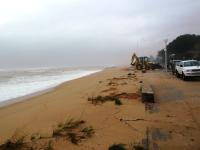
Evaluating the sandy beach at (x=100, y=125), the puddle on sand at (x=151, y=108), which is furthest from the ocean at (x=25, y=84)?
the puddle on sand at (x=151, y=108)

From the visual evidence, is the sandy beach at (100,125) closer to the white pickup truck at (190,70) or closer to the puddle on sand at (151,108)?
the puddle on sand at (151,108)

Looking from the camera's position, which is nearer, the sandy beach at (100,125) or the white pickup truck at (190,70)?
the sandy beach at (100,125)

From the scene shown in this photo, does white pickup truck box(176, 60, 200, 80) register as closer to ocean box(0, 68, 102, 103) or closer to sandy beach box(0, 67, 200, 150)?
ocean box(0, 68, 102, 103)

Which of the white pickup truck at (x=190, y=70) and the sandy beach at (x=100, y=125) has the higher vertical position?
the white pickup truck at (x=190, y=70)

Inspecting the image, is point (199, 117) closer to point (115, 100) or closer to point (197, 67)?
point (115, 100)

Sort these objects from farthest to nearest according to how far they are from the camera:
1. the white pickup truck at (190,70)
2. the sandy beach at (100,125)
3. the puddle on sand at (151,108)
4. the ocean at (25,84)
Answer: the white pickup truck at (190,70) < the ocean at (25,84) < the puddle on sand at (151,108) < the sandy beach at (100,125)

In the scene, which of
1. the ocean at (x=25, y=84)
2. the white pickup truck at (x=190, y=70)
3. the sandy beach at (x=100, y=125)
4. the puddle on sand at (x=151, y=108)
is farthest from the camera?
the white pickup truck at (x=190, y=70)

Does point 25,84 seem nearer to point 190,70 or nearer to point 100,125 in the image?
point 190,70

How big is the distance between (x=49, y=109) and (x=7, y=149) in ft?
16.0

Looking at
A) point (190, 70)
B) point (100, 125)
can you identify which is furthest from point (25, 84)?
point (100, 125)

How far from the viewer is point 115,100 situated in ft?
39.9

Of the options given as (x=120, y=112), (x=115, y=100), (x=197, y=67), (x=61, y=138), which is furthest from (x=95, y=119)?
(x=197, y=67)

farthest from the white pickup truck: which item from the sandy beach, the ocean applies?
the sandy beach

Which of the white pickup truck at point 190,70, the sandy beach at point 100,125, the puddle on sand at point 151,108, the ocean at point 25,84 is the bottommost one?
the ocean at point 25,84
